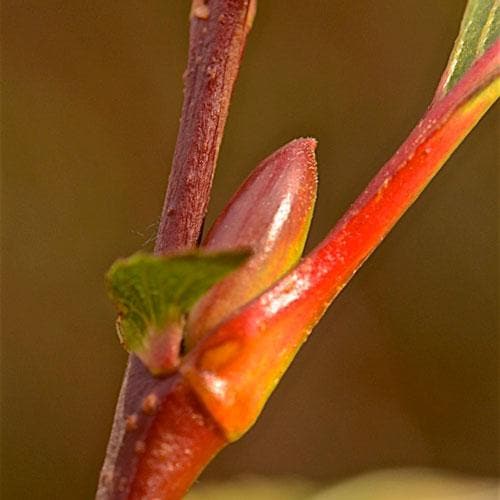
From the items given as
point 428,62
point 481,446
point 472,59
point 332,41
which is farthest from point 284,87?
point 472,59

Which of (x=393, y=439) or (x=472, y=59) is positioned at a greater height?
(x=393, y=439)

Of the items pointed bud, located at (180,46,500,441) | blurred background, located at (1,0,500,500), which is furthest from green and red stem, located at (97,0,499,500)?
blurred background, located at (1,0,500,500)

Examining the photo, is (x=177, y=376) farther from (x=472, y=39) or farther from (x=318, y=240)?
(x=318, y=240)

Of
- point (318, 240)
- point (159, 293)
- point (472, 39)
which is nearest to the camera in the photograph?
point (159, 293)

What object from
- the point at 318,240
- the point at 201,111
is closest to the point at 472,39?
the point at 201,111

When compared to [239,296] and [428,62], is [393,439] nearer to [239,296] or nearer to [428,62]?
[428,62]

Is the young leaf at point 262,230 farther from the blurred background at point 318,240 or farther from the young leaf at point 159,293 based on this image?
the blurred background at point 318,240

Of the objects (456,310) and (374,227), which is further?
(456,310)
